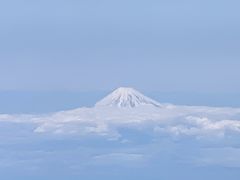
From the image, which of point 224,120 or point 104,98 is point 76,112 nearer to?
point 104,98

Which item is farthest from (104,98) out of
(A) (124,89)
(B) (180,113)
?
(B) (180,113)

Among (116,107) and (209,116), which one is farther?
(116,107)

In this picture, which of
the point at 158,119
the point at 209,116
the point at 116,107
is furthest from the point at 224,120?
the point at 116,107

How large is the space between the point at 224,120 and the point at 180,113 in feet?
1.88

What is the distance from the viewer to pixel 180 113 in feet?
31.1

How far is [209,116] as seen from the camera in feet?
30.6

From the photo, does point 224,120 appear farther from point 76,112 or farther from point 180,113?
point 76,112

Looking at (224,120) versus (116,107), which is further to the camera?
(116,107)

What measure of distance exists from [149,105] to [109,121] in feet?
1.84

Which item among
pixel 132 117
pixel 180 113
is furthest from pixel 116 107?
pixel 180 113

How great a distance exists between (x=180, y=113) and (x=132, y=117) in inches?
26.9

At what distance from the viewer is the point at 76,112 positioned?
30.8 feet

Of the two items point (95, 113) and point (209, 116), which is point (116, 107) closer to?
point (95, 113)

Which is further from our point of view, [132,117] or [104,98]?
[132,117]
